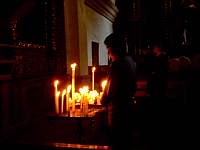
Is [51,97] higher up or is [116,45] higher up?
[116,45]

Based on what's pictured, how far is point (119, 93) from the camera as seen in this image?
3527mm

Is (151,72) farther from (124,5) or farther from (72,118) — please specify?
(124,5)

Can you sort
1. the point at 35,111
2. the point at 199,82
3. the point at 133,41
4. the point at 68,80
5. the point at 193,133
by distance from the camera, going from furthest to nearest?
1. the point at 133,41
2. the point at 199,82
3. the point at 68,80
4. the point at 193,133
5. the point at 35,111

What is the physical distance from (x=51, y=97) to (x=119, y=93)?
9.67 ft

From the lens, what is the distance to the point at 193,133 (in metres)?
5.97

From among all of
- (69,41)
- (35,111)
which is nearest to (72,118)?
(35,111)

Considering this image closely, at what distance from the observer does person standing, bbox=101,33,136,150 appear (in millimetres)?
3516

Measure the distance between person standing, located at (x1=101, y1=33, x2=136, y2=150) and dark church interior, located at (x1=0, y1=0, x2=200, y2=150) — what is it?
0.43 metres

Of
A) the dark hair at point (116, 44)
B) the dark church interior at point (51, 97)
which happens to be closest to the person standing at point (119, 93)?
the dark hair at point (116, 44)

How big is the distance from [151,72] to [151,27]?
5572 mm

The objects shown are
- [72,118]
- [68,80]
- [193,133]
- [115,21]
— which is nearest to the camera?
[72,118]

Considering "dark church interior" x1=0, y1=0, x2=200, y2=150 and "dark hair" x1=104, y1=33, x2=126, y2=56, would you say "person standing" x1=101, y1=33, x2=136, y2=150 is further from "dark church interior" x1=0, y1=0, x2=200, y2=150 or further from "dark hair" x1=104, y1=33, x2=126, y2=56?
"dark church interior" x1=0, y1=0, x2=200, y2=150

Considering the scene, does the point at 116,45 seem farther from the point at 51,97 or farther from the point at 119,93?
the point at 51,97

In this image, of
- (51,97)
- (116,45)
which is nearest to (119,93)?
(116,45)
